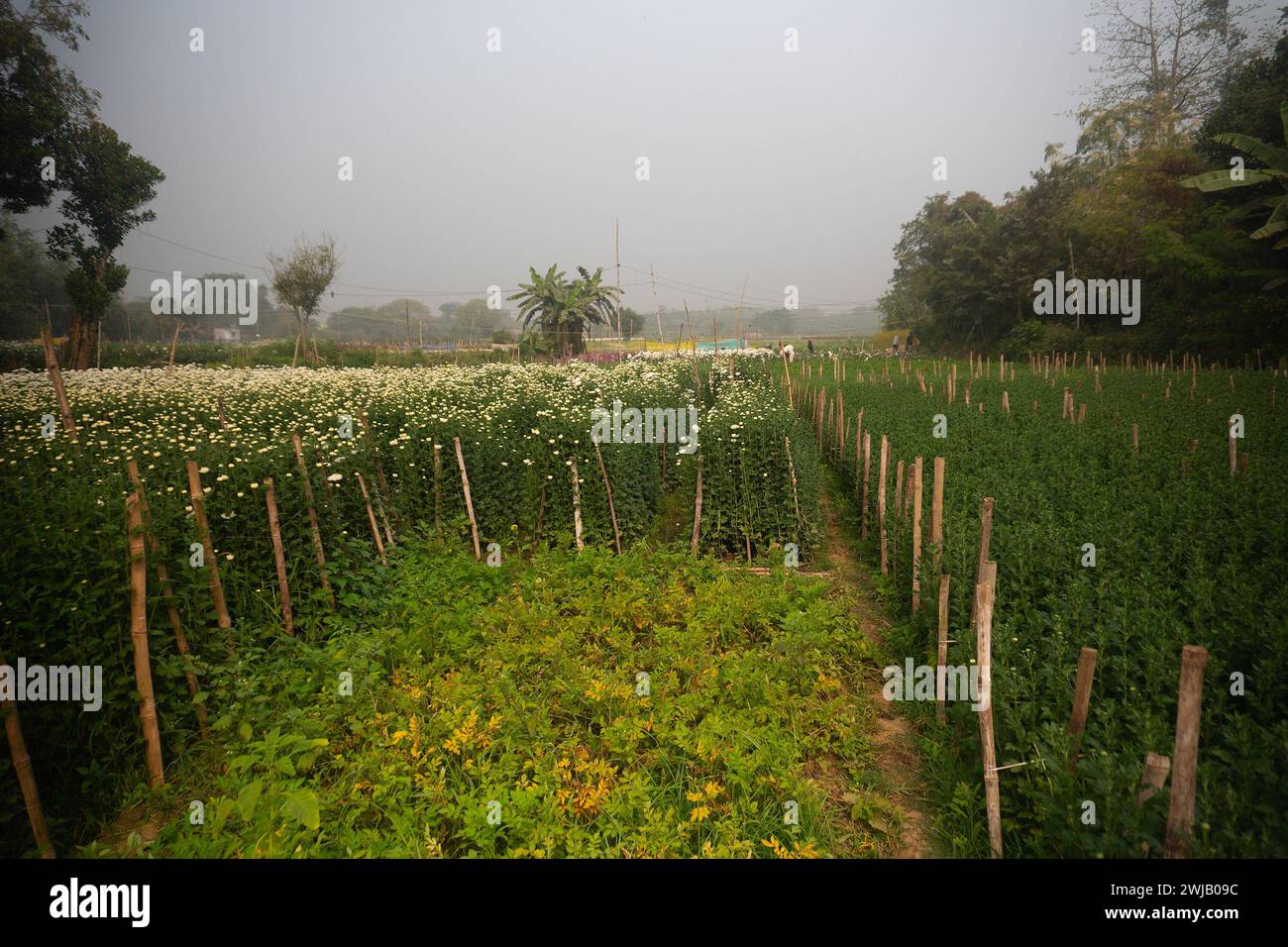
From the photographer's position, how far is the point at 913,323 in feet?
164

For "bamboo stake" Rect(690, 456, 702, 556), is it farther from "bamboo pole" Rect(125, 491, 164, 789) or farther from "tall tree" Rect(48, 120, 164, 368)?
"tall tree" Rect(48, 120, 164, 368)

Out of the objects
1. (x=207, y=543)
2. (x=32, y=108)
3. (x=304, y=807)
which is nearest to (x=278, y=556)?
(x=207, y=543)

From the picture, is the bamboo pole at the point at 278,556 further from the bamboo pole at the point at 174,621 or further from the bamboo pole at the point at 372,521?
the bamboo pole at the point at 372,521

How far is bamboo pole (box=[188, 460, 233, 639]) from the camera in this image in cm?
438

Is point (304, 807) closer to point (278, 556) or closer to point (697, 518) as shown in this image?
point (278, 556)

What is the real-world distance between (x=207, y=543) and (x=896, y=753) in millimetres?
5408

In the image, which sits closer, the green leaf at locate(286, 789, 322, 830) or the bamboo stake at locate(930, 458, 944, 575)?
the green leaf at locate(286, 789, 322, 830)

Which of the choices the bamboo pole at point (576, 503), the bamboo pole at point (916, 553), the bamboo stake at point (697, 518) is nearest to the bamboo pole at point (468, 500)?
the bamboo pole at point (576, 503)

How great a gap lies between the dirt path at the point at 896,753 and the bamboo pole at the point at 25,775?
464 centimetres

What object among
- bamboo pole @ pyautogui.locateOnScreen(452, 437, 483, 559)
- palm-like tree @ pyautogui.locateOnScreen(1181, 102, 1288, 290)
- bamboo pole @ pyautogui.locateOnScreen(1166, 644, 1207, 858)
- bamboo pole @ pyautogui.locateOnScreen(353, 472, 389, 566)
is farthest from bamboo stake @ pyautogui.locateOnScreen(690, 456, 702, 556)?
palm-like tree @ pyautogui.locateOnScreen(1181, 102, 1288, 290)

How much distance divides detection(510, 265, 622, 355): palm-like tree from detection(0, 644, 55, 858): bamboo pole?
36.2 m

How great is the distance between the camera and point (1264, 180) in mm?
20750

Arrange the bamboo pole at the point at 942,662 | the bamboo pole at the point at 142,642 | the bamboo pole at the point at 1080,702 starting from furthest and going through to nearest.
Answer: the bamboo pole at the point at 942,662 → the bamboo pole at the point at 142,642 → the bamboo pole at the point at 1080,702

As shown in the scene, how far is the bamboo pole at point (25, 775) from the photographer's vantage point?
9.61 ft
